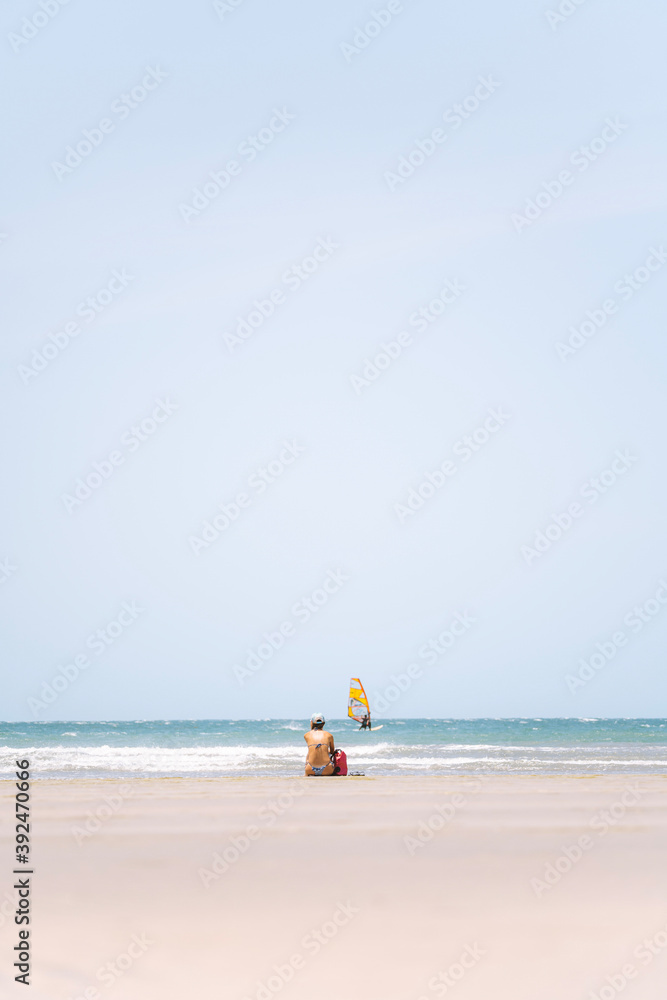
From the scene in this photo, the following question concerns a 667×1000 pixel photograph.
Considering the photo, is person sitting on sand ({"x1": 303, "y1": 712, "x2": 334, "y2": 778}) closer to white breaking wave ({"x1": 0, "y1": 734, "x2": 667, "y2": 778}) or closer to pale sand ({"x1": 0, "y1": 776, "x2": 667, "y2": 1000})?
pale sand ({"x1": 0, "y1": 776, "x2": 667, "y2": 1000})

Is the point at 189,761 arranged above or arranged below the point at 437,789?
above

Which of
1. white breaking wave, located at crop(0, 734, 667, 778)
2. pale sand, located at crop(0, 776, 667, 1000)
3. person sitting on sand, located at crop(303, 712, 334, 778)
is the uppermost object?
white breaking wave, located at crop(0, 734, 667, 778)

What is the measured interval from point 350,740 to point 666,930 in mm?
34111

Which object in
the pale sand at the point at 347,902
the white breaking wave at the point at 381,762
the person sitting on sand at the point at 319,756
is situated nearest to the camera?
the pale sand at the point at 347,902

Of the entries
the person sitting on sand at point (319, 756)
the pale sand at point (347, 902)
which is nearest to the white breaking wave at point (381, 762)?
the person sitting on sand at point (319, 756)

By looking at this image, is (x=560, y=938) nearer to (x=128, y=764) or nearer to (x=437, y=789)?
(x=437, y=789)

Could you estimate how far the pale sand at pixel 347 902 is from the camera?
16.6 ft

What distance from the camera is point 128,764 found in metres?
25.8

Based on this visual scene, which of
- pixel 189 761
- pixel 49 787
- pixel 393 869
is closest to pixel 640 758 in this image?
pixel 189 761

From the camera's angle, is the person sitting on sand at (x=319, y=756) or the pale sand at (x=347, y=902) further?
the person sitting on sand at (x=319, y=756)

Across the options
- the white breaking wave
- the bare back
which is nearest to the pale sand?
the bare back

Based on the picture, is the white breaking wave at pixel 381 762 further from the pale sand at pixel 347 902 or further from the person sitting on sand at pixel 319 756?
the pale sand at pixel 347 902

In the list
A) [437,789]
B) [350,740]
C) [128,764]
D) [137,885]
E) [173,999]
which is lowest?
[173,999]

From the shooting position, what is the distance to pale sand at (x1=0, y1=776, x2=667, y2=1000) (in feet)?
16.6
